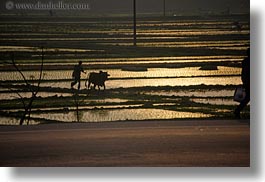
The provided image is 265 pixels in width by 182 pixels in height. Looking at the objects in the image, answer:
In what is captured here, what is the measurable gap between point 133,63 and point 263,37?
824 millimetres

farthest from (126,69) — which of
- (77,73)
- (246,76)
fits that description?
(246,76)

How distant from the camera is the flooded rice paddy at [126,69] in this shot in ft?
22.3

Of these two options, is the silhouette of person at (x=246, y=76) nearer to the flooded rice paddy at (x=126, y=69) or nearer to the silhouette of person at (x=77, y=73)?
the flooded rice paddy at (x=126, y=69)

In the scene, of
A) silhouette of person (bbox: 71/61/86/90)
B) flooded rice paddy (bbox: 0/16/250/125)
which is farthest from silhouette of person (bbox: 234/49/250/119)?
silhouette of person (bbox: 71/61/86/90)

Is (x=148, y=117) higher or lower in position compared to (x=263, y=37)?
lower

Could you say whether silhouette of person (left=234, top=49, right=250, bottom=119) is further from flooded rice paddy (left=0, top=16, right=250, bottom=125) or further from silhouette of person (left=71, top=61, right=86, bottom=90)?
silhouette of person (left=71, top=61, right=86, bottom=90)

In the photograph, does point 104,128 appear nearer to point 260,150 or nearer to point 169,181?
point 169,181

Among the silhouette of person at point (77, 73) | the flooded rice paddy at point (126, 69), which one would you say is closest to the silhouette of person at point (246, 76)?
the flooded rice paddy at point (126, 69)

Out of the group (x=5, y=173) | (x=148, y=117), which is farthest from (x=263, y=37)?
(x=5, y=173)

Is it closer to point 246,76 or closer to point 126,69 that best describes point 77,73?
point 126,69

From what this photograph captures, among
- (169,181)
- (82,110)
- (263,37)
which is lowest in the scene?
(169,181)

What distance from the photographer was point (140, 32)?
6.83 m

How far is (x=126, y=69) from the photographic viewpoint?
6809mm

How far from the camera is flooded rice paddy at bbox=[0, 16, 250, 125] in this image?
6809 mm
